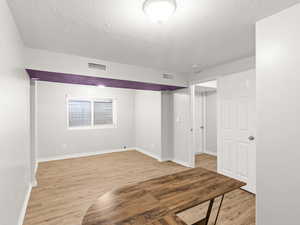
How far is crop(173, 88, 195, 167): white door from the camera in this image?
403 cm

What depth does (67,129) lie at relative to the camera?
4.80 m

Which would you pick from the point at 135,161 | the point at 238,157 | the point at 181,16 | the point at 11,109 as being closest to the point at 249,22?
the point at 181,16

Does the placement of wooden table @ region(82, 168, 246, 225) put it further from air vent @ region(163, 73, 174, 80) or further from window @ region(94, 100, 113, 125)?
window @ region(94, 100, 113, 125)

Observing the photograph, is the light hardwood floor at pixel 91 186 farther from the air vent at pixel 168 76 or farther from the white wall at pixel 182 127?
the air vent at pixel 168 76

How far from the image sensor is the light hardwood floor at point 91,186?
2.06 m

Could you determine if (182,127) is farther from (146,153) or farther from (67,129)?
(67,129)

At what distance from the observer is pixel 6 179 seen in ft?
4.44

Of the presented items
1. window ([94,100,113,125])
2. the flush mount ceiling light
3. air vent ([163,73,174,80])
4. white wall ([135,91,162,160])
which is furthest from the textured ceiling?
window ([94,100,113,125])

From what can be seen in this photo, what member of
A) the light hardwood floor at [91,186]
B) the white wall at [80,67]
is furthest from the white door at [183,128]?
the white wall at [80,67]

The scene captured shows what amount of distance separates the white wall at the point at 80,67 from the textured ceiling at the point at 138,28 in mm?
131

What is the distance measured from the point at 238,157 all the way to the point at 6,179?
3418 mm

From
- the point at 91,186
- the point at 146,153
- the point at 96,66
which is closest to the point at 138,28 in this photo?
the point at 96,66

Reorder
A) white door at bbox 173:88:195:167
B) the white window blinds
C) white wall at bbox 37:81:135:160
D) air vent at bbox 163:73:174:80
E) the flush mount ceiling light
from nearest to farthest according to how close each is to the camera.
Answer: the flush mount ceiling light < air vent at bbox 163:73:174:80 < white door at bbox 173:88:195:167 < white wall at bbox 37:81:135:160 < the white window blinds

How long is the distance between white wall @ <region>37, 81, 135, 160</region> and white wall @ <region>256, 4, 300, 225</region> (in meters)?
4.68
